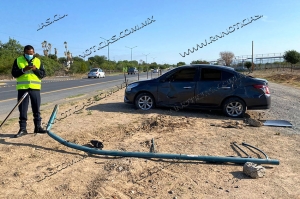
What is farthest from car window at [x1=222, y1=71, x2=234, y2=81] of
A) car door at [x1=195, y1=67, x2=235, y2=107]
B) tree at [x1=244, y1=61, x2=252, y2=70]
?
tree at [x1=244, y1=61, x2=252, y2=70]

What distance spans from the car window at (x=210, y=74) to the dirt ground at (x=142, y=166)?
2129mm

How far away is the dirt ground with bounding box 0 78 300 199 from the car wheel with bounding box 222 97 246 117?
4.85 feet

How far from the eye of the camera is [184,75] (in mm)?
8656

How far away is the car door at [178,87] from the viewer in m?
8.55

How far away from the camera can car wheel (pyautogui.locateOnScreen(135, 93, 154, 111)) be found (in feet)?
29.5

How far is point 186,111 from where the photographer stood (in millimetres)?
8984

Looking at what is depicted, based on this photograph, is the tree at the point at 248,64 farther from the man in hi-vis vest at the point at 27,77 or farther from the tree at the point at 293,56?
the man in hi-vis vest at the point at 27,77

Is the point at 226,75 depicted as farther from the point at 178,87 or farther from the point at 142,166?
the point at 142,166

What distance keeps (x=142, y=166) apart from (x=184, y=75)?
5063 mm

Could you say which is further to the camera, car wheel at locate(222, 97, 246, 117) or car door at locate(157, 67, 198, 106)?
car door at locate(157, 67, 198, 106)

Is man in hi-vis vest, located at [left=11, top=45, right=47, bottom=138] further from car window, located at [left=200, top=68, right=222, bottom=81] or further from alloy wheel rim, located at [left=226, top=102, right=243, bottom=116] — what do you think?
alloy wheel rim, located at [left=226, top=102, right=243, bottom=116]

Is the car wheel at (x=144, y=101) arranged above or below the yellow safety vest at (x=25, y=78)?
below

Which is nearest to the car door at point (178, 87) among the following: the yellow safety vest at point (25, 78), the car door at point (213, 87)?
the car door at point (213, 87)

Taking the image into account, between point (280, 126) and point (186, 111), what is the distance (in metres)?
2.96
